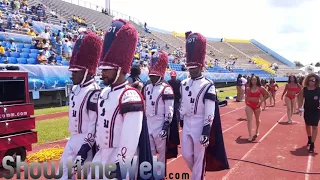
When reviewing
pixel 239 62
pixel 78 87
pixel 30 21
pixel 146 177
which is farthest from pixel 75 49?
pixel 239 62

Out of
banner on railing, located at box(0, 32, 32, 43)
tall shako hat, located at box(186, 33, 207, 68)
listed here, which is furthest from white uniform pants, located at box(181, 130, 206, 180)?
banner on railing, located at box(0, 32, 32, 43)

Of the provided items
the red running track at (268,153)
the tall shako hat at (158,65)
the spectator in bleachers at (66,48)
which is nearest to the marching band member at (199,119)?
the tall shako hat at (158,65)

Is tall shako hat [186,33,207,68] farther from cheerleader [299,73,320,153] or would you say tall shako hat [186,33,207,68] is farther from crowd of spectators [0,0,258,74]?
crowd of spectators [0,0,258,74]

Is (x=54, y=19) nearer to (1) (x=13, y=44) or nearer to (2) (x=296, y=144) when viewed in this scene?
(1) (x=13, y=44)

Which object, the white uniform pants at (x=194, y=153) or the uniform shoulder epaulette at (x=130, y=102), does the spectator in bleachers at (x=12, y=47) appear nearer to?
the white uniform pants at (x=194, y=153)

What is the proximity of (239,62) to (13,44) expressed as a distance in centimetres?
4271

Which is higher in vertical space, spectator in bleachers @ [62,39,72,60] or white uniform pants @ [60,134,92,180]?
spectator in bleachers @ [62,39,72,60]

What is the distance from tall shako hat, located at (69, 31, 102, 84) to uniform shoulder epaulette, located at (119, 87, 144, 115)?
1.11 m

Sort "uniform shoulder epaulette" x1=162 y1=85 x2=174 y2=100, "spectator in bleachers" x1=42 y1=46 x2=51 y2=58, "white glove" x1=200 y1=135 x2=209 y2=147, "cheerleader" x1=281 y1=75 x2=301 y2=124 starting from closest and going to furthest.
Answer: "white glove" x1=200 y1=135 x2=209 y2=147, "uniform shoulder epaulette" x1=162 y1=85 x2=174 y2=100, "cheerleader" x1=281 y1=75 x2=301 y2=124, "spectator in bleachers" x1=42 y1=46 x2=51 y2=58

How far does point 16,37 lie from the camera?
17.4m

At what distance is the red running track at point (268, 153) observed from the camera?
19.6 feet

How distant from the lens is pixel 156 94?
550 centimetres

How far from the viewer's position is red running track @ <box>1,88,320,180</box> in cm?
597

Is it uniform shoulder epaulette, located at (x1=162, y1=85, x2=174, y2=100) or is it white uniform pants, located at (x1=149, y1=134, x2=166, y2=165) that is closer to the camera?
white uniform pants, located at (x1=149, y1=134, x2=166, y2=165)
